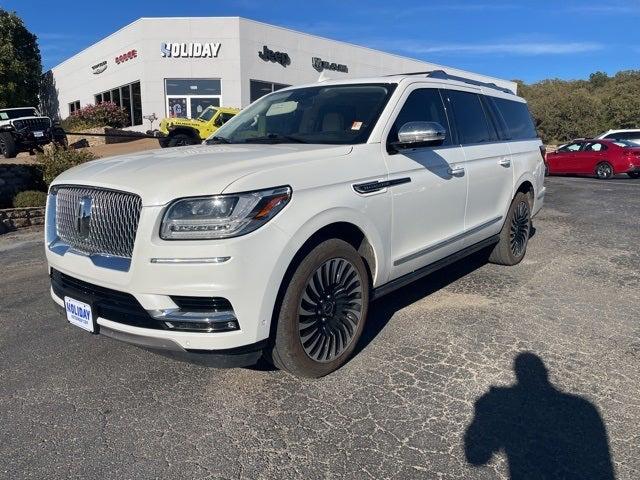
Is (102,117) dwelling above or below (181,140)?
above

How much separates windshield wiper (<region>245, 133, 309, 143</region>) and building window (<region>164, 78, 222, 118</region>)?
23280 mm

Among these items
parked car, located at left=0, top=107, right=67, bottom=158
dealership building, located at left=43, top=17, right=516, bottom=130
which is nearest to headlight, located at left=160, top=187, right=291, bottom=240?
parked car, located at left=0, top=107, right=67, bottom=158

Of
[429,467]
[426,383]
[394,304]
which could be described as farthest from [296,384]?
[394,304]

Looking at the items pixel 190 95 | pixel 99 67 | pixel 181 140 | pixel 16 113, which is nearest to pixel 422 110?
pixel 181 140

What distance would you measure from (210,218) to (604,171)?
19.4 metres

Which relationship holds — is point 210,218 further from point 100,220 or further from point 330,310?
point 330,310

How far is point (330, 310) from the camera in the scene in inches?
128

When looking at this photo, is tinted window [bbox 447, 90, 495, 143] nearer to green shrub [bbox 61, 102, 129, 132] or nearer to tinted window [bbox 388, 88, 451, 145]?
tinted window [bbox 388, 88, 451, 145]

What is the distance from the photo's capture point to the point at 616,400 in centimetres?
303

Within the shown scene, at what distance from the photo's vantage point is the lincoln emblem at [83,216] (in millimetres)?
3008

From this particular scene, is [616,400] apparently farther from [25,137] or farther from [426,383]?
[25,137]

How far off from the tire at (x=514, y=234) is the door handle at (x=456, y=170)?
1.45 metres

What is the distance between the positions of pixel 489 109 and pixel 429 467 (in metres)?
3.96

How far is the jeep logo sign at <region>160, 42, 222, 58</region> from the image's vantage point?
25.6 meters
